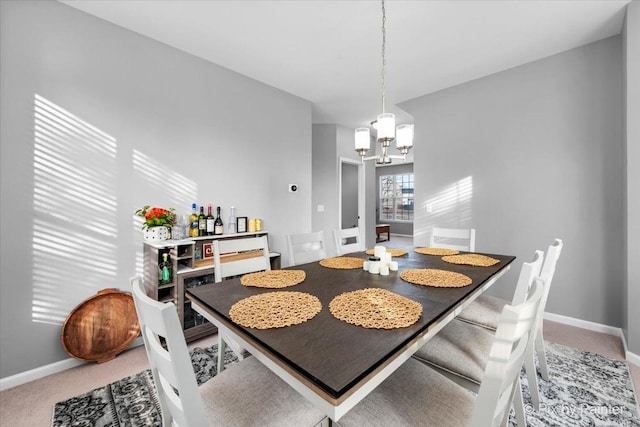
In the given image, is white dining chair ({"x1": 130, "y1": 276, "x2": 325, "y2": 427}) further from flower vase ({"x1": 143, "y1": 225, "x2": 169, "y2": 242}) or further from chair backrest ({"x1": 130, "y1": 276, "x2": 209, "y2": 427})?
flower vase ({"x1": 143, "y1": 225, "x2": 169, "y2": 242})

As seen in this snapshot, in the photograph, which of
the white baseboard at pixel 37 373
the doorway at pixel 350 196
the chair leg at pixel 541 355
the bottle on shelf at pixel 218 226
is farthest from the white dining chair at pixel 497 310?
the doorway at pixel 350 196

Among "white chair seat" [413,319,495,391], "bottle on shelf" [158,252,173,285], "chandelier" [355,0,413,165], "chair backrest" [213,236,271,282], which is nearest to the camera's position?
"white chair seat" [413,319,495,391]

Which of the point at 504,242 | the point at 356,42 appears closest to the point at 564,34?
the point at 356,42

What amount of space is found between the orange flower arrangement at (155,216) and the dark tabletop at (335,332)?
4.15 feet

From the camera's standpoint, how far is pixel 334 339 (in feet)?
2.82

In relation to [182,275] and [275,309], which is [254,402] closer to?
[275,309]

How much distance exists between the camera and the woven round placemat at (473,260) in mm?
1854

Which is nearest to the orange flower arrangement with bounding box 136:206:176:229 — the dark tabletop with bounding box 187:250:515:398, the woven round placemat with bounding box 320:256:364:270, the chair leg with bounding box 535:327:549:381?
the dark tabletop with bounding box 187:250:515:398

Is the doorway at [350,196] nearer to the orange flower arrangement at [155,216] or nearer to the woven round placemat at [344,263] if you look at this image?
the woven round placemat at [344,263]

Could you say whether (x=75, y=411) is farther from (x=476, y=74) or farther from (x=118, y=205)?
(x=476, y=74)

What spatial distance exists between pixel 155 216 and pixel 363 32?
2442 millimetres

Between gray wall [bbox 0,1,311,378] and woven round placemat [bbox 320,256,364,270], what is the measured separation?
1.59m

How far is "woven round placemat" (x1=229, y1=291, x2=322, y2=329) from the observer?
967 mm

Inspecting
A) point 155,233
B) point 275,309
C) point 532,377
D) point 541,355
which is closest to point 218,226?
point 155,233
